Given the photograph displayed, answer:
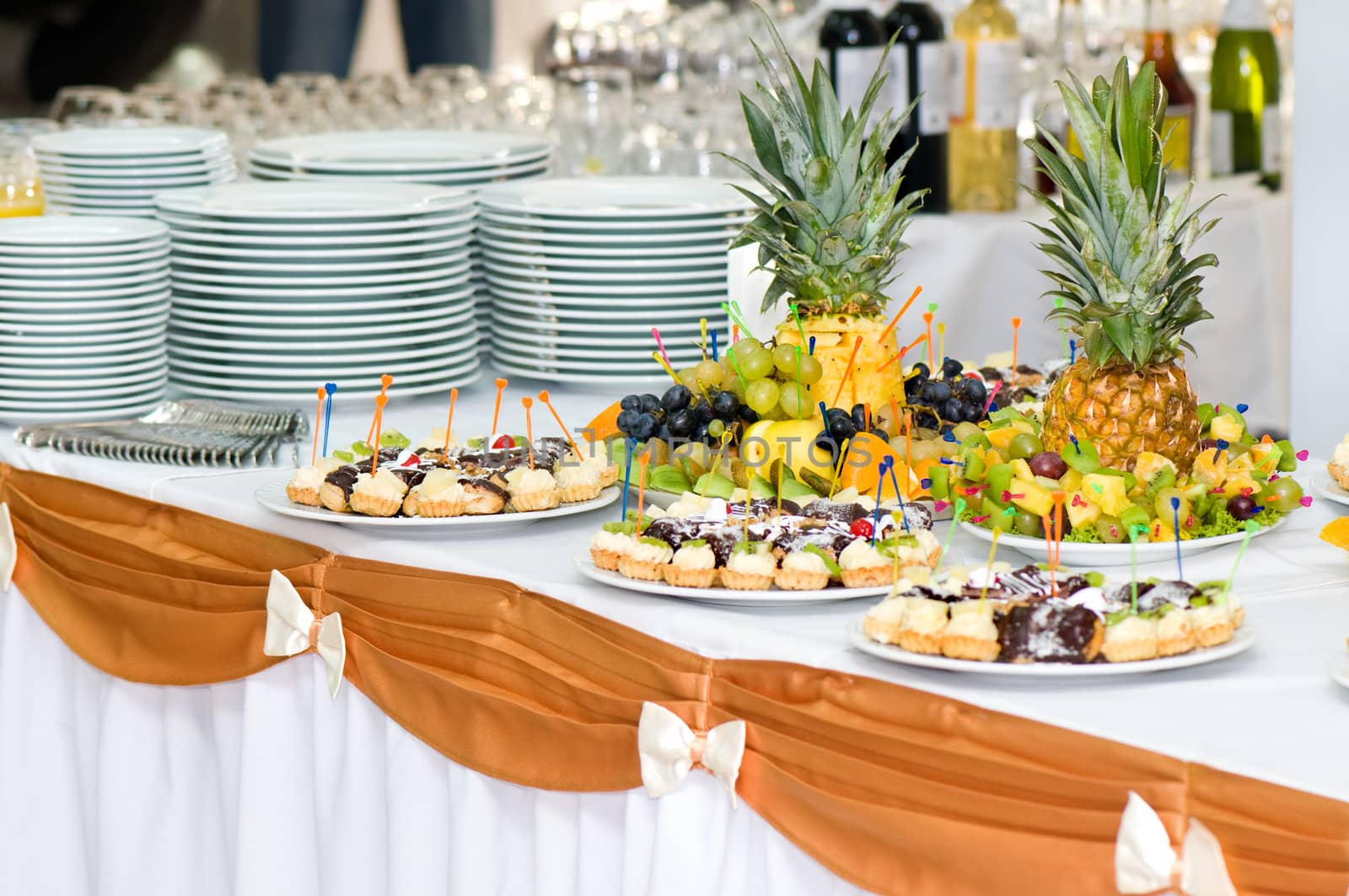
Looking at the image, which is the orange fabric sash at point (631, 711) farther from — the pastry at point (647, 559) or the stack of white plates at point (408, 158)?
the stack of white plates at point (408, 158)

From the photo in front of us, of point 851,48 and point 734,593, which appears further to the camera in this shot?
point 851,48

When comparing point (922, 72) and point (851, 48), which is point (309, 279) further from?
point (922, 72)

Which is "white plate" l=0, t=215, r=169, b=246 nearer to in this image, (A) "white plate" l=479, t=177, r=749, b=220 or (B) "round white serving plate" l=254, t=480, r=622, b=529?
(A) "white plate" l=479, t=177, r=749, b=220

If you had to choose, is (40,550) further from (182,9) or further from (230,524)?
(182,9)

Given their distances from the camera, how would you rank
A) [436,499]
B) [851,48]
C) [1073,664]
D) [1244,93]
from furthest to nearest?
[1244,93] < [851,48] < [436,499] < [1073,664]

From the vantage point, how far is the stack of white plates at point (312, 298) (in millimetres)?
2289

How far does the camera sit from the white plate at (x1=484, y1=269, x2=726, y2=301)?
2.35 metres

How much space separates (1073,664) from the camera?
120 cm

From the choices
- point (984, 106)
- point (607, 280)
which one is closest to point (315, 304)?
point (607, 280)

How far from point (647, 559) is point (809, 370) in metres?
0.39

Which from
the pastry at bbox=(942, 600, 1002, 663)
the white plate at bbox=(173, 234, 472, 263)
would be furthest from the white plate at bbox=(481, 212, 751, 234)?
the pastry at bbox=(942, 600, 1002, 663)

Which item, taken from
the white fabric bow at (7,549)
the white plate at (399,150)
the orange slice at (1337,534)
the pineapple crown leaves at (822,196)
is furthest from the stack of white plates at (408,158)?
the orange slice at (1337,534)

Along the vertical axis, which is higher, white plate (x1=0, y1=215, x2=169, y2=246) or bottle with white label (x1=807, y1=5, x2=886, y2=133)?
bottle with white label (x1=807, y1=5, x2=886, y2=133)

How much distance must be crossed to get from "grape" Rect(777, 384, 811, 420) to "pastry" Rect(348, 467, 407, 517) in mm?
399
